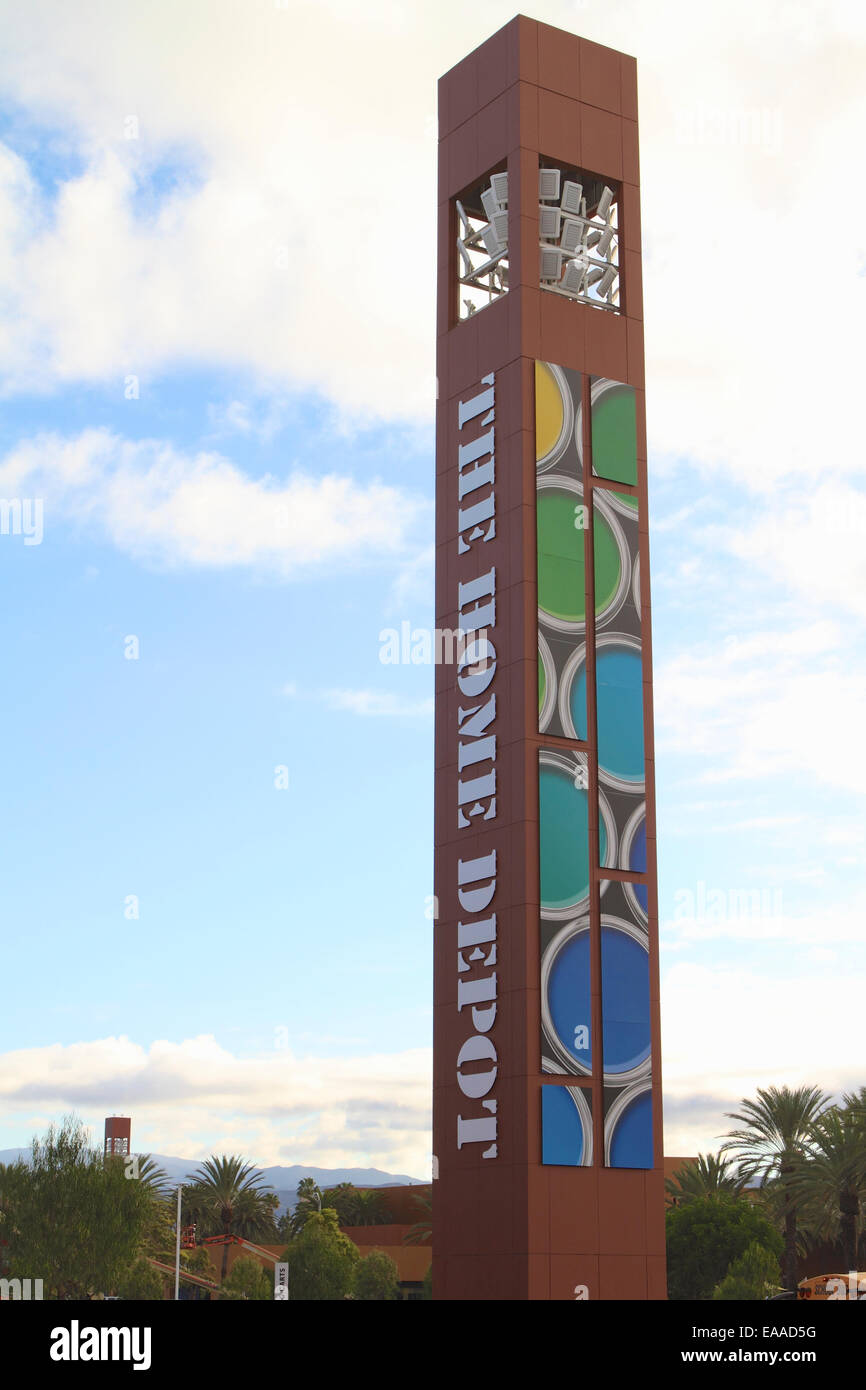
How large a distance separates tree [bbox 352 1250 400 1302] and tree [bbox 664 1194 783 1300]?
2108cm

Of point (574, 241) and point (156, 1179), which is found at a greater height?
point (574, 241)

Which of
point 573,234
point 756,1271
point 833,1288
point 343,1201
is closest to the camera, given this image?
point 573,234

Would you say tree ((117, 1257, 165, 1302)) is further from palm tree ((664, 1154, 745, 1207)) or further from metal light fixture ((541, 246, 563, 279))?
metal light fixture ((541, 246, 563, 279))

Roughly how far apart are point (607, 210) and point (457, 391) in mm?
7734

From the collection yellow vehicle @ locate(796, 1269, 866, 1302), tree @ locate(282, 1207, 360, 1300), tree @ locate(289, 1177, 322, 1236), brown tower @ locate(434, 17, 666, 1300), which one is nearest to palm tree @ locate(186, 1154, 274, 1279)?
tree @ locate(289, 1177, 322, 1236)

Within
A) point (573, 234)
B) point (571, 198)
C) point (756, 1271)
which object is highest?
point (571, 198)

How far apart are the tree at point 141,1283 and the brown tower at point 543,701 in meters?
46.9

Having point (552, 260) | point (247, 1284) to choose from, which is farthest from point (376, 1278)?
point (552, 260)

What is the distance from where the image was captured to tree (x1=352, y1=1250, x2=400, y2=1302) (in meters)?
96.0

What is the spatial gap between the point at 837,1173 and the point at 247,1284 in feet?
117

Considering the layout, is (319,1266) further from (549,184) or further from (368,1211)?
(549,184)

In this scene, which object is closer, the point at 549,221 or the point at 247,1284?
the point at 549,221

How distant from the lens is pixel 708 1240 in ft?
264
